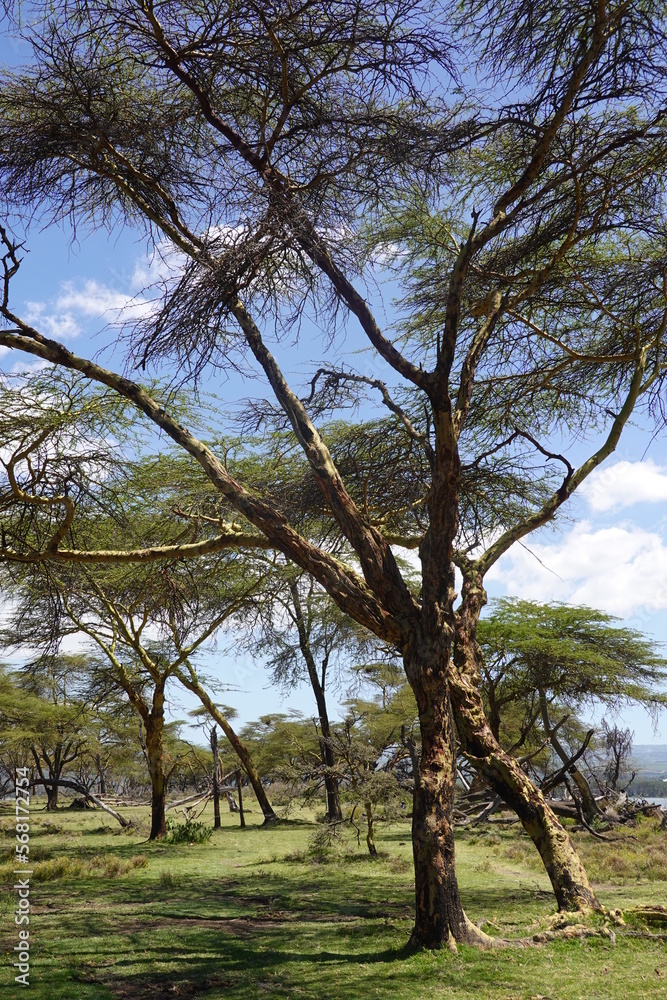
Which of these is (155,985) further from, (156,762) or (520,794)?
(156,762)

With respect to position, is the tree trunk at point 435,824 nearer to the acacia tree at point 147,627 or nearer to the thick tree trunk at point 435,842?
the thick tree trunk at point 435,842

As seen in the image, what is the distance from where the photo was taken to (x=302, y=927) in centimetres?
691

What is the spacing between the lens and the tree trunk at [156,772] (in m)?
14.3

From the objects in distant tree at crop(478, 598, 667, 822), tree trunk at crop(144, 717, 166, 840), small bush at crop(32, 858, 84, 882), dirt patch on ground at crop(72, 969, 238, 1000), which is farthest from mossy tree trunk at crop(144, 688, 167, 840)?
dirt patch on ground at crop(72, 969, 238, 1000)

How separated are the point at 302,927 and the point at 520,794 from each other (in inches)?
93.4

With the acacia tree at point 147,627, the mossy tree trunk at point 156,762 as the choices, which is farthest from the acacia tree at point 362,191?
the mossy tree trunk at point 156,762

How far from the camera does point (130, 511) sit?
10406mm

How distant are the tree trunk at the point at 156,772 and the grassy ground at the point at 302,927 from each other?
50.5 inches

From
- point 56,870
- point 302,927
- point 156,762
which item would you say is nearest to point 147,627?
point 156,762

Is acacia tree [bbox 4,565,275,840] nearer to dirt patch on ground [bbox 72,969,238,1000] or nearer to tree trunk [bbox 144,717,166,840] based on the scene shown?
tree trunk [bbox 144,717,166,840]

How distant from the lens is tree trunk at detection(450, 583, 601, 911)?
591cm

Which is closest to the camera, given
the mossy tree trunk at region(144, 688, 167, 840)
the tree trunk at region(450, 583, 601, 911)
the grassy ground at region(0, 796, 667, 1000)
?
the grassy ground at region(0, 796, 667, 1000)

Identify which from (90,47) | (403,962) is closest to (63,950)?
(403,962)

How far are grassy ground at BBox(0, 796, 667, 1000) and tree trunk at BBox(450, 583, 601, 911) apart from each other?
37 cm
